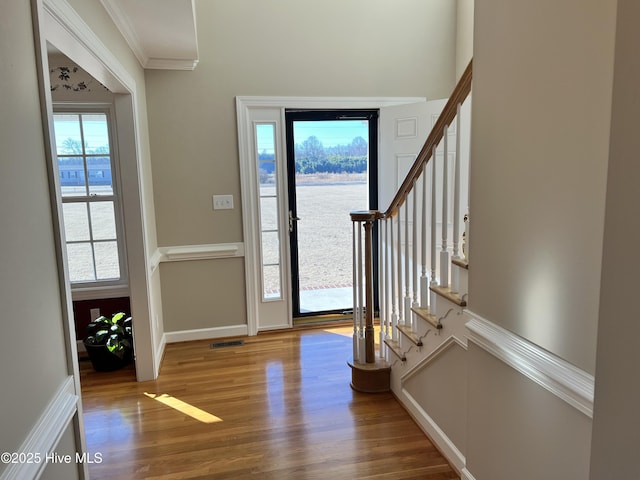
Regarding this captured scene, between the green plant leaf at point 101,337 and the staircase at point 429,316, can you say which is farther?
the green plant leaf at point 101,337

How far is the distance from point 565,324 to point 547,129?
0.55 m

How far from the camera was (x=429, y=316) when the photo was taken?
217 cm

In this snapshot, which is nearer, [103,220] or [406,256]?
[406,256]

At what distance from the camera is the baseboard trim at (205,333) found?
380 centimetres

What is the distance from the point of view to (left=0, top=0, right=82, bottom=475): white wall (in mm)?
1009

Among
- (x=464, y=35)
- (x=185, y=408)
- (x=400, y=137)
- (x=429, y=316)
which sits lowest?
(x=185, y=408)

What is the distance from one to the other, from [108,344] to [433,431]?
7.74 feet

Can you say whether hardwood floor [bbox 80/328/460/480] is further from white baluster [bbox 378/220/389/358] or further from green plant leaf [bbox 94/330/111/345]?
white baluster [bbox 378/220/389/358]

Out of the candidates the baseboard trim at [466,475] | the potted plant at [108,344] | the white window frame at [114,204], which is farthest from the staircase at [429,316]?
the white window frame at [114,204]

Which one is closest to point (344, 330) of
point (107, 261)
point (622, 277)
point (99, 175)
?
point (107, 261)

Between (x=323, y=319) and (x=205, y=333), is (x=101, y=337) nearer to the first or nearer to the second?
(x=205, y=333)

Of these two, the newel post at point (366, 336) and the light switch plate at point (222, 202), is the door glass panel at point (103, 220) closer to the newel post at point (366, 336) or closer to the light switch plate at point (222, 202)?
the light switch plate at point (222, 202)

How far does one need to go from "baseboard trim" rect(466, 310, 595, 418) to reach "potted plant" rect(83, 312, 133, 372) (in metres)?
2.64

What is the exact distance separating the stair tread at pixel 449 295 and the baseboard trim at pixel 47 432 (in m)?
1.47
